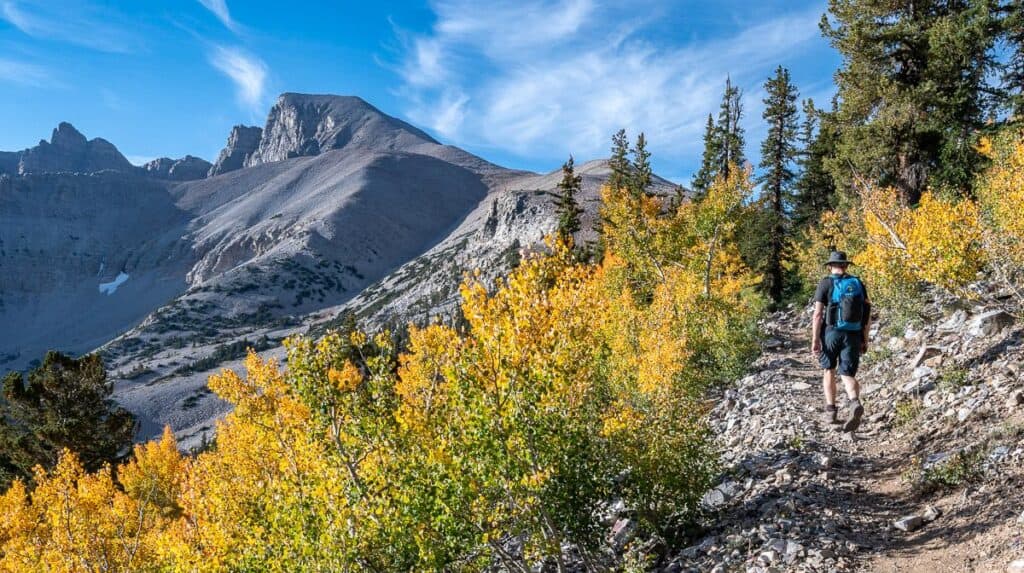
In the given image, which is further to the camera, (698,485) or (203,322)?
(203,322)

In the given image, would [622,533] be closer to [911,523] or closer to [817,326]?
[911,523]

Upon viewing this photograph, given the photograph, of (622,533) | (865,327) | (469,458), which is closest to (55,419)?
(622,533)

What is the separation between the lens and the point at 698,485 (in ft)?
29.3

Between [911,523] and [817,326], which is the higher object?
[817,326]

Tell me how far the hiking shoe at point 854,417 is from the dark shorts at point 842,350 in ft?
2.11

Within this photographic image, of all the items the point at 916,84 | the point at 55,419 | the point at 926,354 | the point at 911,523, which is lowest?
the point at 55,419

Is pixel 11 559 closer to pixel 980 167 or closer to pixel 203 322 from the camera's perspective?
pixel 980 167

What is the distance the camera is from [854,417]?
9.92m

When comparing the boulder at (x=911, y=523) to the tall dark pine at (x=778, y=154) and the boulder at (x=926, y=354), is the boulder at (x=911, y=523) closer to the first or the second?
the boulder at (x=926, y=354)

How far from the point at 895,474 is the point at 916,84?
25346 mm

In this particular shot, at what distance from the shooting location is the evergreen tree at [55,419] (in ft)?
113

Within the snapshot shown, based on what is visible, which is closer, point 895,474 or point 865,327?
→ point 895,474

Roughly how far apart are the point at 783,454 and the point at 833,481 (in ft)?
5.08

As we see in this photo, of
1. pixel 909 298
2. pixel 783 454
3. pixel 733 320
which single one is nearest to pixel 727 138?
pixel 733 320
